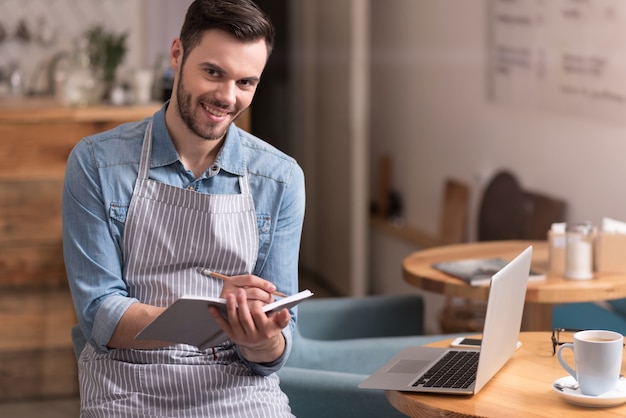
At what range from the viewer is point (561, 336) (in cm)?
226

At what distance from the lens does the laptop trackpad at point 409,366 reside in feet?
6.55

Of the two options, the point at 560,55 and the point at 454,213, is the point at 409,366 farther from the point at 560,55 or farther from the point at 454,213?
the point at 454,213

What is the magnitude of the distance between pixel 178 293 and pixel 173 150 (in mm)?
291

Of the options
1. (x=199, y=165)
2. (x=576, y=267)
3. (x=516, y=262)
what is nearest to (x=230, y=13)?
(x=199, y=165)

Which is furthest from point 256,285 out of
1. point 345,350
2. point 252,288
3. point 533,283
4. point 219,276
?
point 533,283

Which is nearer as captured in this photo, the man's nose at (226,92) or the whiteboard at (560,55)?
the man's nose at (226,92)

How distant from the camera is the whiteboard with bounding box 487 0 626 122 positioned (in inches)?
144

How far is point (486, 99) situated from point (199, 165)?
2.77 meters

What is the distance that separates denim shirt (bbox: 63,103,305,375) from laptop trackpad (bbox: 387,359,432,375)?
217 millimetres

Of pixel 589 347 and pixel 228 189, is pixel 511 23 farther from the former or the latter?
pixel 589 347

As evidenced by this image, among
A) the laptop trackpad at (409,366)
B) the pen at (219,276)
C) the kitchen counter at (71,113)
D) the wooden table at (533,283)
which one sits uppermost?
the kitchen counter at (71,113)

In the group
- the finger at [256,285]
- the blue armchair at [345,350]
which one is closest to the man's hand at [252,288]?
the finger at [256,285]

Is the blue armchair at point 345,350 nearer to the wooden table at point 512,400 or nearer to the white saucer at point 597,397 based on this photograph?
the wooden table at point 512,400

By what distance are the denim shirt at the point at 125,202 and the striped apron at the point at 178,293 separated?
2 centimetres
